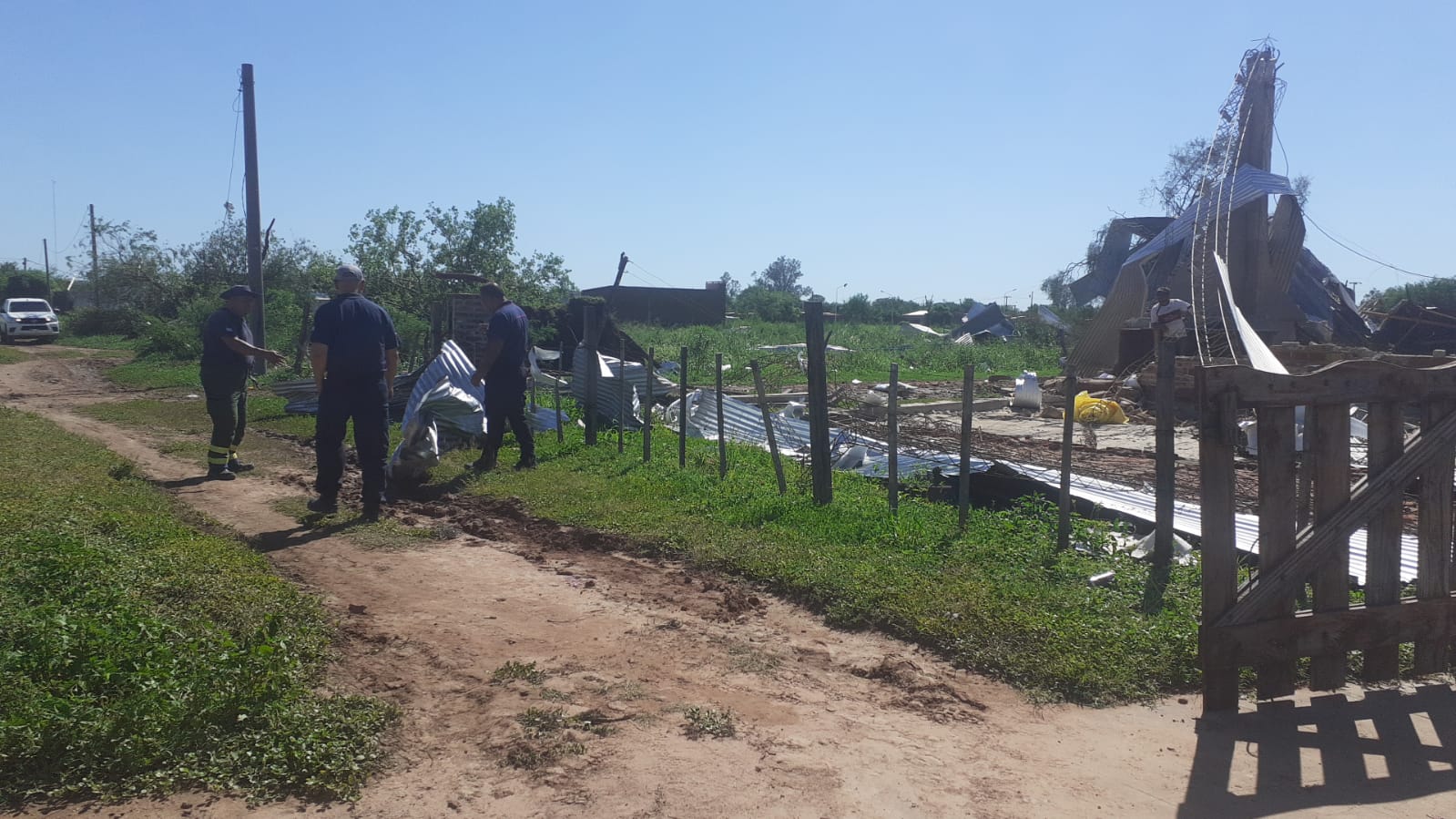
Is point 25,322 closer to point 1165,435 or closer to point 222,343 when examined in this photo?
point 222,343

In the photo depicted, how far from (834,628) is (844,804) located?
1898 mm

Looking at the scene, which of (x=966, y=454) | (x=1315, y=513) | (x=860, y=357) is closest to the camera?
(x=1315, y=513)

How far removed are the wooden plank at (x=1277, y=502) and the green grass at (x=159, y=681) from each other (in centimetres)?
340

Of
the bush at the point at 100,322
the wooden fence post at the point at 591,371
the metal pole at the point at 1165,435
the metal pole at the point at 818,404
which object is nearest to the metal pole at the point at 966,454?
the metal pole at the point at 818,404

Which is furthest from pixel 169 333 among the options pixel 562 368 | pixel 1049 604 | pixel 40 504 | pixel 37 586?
pixel 1049 604

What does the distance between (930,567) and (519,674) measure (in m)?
2.67

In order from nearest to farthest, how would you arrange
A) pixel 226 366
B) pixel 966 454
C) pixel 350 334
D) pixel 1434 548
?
pixel 1434 548, pixel 966 454, pixel 350 334, pixel 226 366

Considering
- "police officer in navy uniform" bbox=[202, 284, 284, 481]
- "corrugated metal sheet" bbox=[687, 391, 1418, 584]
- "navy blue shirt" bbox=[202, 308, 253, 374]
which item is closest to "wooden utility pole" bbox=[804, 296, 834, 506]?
"corrugated metal sheet" bbox=[687, 391, 1418, 584]

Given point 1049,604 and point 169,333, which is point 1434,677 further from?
point 169,333

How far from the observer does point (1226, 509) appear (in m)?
3.97

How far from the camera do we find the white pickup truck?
1388 inches

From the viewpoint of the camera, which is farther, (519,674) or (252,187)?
(252,187)

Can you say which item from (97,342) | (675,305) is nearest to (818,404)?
(97,342)

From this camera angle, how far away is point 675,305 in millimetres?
53312
